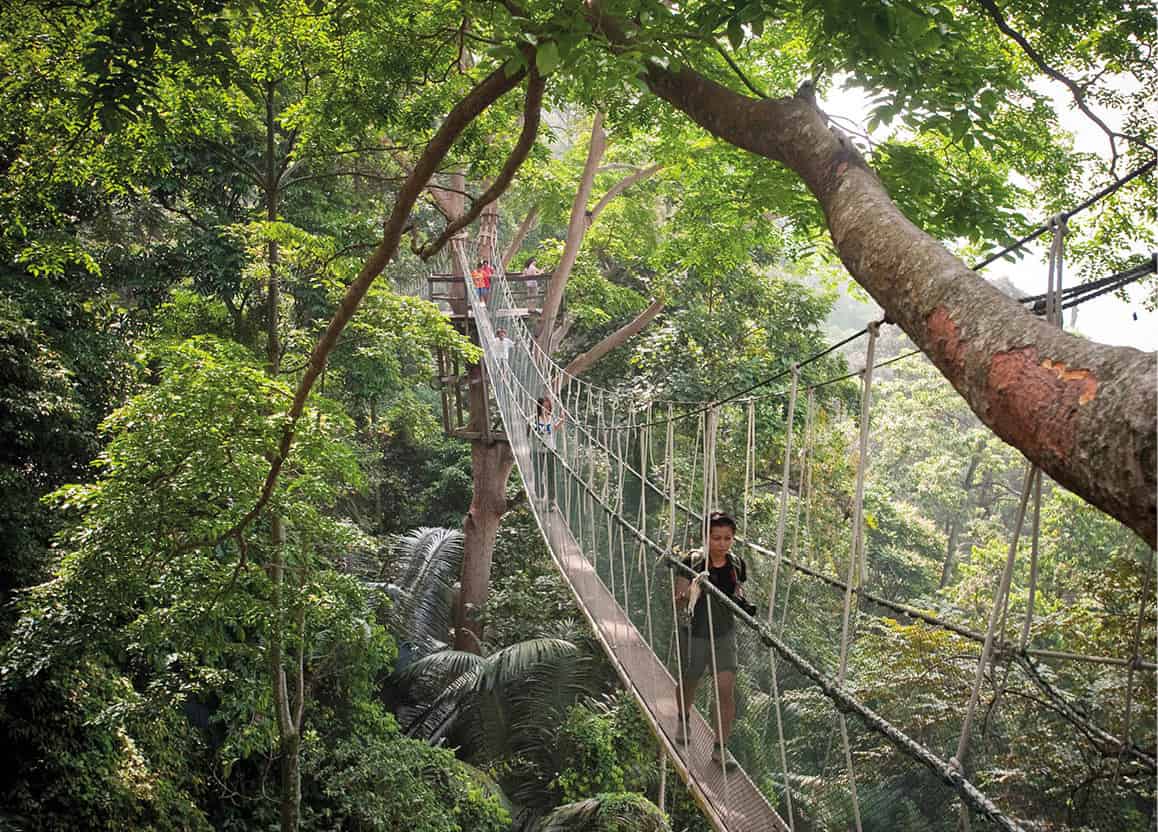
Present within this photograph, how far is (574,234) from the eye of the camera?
6082mm

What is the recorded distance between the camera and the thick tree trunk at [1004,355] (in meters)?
0.57

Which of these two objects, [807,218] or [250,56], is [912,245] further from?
[250,56]

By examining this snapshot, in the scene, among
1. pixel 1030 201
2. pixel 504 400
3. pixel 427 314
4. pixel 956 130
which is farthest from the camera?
pixel 504 400

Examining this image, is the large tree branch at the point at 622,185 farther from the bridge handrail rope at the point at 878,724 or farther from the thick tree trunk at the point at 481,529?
the bridge handrail rope at the point at 878,724

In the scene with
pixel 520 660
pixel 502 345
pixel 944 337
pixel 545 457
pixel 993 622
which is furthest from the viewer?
pixel 502 345

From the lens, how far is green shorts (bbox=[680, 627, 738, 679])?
6.66ft

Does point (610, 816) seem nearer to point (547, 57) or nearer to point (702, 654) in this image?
point (702, 654)

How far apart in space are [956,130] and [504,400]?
3784 mm

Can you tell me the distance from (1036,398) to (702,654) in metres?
1.57

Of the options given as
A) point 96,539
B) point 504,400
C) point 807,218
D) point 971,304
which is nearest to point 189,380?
point 96,539

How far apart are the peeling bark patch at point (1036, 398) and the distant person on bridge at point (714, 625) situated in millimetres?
1360

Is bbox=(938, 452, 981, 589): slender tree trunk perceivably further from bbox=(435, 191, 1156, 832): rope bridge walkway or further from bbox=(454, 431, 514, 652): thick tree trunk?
bbox=(435, 191, 1156, 832): rope bridge walkway

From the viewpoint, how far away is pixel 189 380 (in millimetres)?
2938

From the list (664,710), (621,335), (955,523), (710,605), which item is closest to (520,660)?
(621,335)
